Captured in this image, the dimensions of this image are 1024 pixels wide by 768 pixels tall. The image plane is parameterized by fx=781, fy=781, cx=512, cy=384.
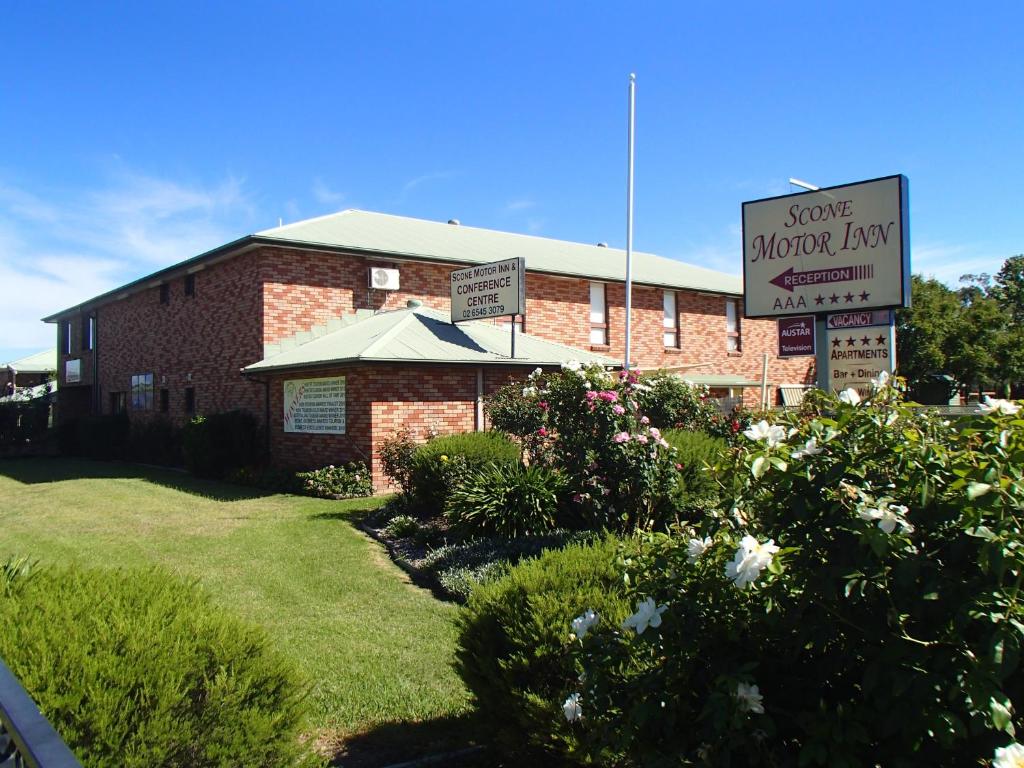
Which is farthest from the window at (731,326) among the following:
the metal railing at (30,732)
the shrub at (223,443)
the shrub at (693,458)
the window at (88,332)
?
the metal railing at (30,732)

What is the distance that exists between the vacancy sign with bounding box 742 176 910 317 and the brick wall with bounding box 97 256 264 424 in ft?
48.8

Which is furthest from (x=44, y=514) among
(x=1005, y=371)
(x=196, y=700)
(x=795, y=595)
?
(x=1005, y=371)

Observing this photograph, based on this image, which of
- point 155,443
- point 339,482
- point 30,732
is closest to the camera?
point 30,732

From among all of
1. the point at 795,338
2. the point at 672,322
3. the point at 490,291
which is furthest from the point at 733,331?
the point at 795,338

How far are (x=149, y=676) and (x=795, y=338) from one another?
9.98m

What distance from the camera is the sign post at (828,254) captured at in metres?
6.84

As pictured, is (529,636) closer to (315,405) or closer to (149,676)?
(149,676)

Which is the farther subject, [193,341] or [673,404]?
[193,341]

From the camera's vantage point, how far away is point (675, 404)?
11.7 metres

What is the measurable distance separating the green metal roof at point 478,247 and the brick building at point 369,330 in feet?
0.31

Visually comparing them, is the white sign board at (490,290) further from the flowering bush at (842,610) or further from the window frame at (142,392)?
the flowering bush at (842,610)

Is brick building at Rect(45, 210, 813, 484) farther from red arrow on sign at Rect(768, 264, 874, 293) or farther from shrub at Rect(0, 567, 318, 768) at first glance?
shrub at Rect(0, 567, 318, 768)

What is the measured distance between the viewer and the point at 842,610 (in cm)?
226

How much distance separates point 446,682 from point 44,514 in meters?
11.5
